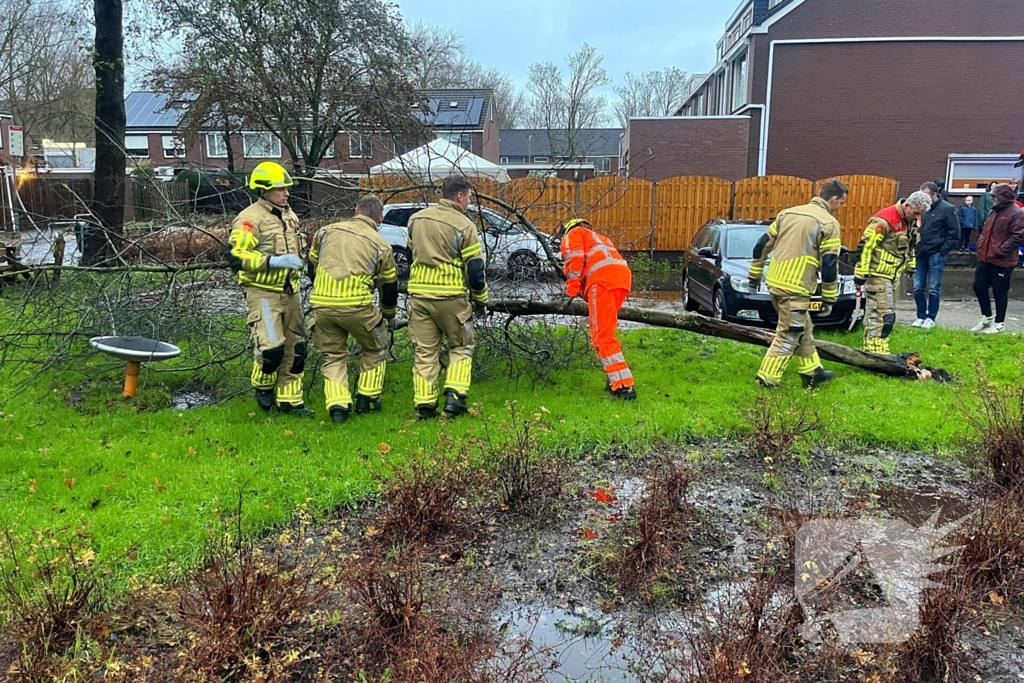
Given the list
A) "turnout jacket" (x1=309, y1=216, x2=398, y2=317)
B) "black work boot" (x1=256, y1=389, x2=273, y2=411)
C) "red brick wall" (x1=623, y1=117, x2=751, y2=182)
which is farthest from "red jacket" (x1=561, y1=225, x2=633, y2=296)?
"red brick wall" (x1=623, y1=117, x2=751, y2=182)

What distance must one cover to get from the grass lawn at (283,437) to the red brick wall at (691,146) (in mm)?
16599

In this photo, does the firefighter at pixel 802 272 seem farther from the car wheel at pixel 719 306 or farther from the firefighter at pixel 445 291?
the firefighter at pixel 445 291

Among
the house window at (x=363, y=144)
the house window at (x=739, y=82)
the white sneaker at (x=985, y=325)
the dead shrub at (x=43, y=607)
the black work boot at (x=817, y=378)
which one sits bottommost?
the dead shrub at (x=43, y=607)

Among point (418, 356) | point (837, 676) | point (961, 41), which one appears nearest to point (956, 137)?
point (961, 41)

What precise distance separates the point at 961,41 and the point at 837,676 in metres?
24.6

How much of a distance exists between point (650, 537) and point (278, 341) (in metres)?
3.17

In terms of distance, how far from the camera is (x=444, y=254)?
5168 millimetres

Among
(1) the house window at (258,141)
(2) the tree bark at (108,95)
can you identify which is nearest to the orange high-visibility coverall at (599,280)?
(2) the tree bark at (108,95)

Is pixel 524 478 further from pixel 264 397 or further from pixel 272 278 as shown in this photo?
pixel 264 397

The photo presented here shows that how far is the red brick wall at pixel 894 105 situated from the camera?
21266mm

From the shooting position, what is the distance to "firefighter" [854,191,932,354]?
7.27 meters

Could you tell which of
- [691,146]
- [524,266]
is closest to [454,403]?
[524,266]

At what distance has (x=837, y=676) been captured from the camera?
8.31 feet

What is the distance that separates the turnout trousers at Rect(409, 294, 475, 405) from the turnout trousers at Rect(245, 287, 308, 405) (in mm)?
883
